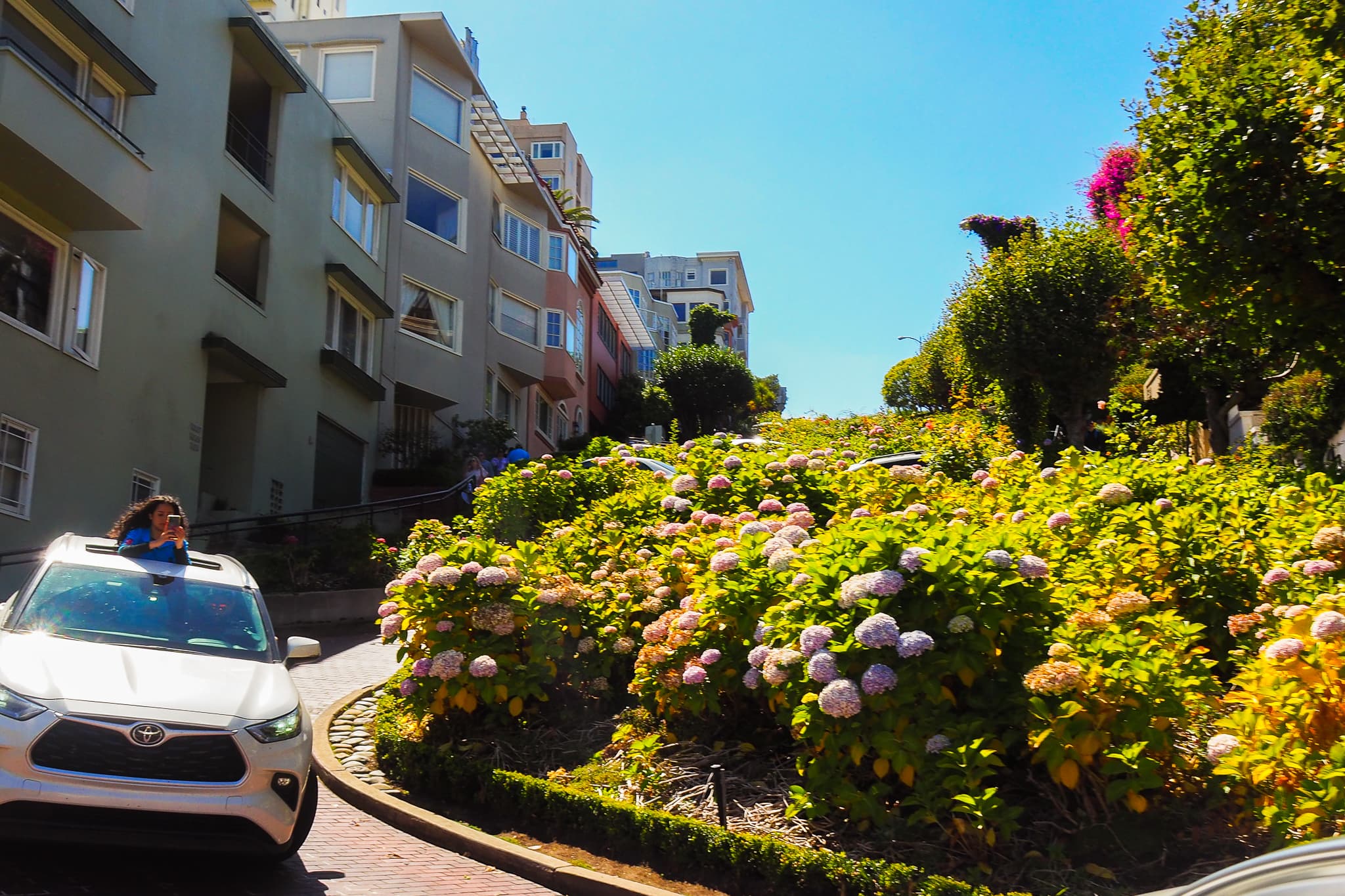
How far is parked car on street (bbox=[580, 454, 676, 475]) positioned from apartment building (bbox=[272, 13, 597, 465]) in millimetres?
12543

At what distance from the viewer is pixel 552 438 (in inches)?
1713

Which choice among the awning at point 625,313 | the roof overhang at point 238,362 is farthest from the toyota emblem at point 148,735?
the awning at point 625,313

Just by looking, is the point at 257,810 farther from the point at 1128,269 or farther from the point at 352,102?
the point at 352,102

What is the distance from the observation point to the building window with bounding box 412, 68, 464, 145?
1217 inches

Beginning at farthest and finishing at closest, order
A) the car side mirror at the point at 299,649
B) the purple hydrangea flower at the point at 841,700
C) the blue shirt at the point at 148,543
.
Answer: the blue shirt at the point at 148,543, the car side mirror at the point at 299,649, the purple hydrangea flower at the point at 841,700

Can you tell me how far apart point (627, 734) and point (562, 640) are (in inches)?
41.3

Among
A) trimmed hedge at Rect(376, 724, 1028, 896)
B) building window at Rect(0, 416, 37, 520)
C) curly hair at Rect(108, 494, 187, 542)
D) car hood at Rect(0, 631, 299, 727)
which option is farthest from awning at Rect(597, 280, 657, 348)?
car hood at Rect(0, 631, 299, 727)

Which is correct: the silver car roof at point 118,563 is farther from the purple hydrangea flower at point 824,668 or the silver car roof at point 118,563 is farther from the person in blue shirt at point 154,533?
the purple hydrangea flower at point 824,668

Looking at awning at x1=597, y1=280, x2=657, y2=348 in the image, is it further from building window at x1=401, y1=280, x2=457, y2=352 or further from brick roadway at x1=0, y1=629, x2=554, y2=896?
brick roadway at x1=0, y1=629, x2=554, y2=896

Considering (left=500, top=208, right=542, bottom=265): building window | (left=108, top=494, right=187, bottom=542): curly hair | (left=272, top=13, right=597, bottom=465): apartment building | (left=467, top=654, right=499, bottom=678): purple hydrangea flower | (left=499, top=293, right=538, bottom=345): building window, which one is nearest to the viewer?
(left=467, top=654, right=499, bottom=678): purple hydrangea flower

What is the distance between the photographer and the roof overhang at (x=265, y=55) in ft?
69.3

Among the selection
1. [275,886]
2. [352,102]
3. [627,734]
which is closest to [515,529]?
[627,734]

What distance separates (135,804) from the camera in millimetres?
5781

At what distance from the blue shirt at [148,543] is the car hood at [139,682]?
1438mm
